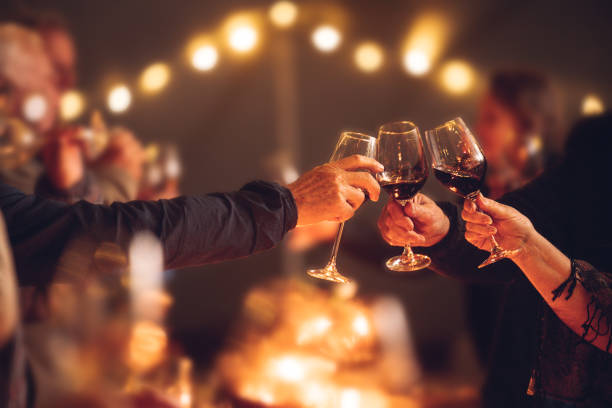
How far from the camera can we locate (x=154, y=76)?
377 centimetres

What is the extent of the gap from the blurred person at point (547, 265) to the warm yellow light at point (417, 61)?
276cm

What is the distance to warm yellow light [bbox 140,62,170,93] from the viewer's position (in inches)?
147

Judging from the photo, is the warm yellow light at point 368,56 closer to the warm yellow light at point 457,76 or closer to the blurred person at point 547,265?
the warm yellow light at point 457,76

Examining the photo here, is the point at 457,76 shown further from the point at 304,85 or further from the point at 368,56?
the point at 304,85

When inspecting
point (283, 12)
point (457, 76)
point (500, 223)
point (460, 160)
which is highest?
point (283, 12)

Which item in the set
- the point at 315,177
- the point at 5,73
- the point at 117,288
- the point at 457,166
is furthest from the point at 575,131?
the point at 5,73

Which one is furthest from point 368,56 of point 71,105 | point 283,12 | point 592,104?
point 71,105

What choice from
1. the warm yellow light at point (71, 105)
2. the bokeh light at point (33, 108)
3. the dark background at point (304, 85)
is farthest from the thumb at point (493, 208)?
the dark background at point (304, 85)

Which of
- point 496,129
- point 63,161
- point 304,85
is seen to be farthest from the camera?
point 304,85

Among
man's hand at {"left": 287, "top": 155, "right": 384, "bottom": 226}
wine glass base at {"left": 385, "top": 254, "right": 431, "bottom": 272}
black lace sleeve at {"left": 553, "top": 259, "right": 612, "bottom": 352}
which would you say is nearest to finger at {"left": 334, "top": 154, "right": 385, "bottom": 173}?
man's hand at {"left": 287, "top": 155, "right": 384, "bottom": 226}

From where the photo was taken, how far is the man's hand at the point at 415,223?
1369 mm

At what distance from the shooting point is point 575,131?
1.52m

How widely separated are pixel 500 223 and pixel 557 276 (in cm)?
17

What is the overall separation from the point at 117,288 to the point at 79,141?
60 centimetres
